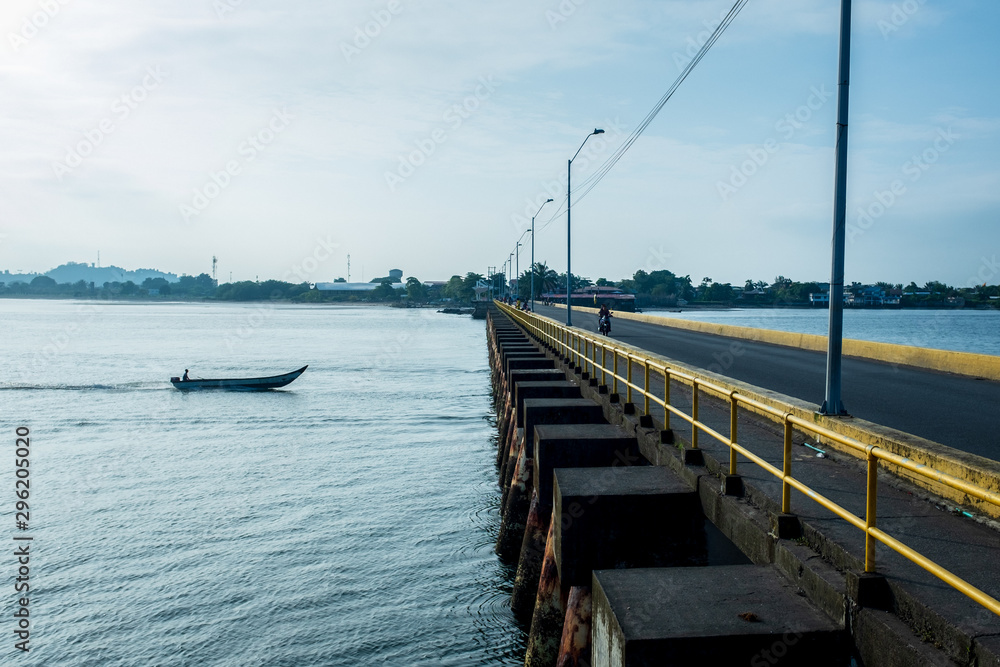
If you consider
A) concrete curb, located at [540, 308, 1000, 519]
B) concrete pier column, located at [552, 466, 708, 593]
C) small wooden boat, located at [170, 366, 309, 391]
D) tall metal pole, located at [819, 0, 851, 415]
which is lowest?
small wooden boat, located at [170, 366, 309, 391]

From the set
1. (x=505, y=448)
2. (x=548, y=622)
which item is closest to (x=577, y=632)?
(x=548, y=622)

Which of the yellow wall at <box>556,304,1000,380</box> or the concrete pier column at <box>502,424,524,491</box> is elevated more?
the yellow wall at <box>556,304,1000,380</box>

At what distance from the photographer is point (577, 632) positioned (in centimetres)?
698

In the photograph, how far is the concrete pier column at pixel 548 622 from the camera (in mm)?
8508

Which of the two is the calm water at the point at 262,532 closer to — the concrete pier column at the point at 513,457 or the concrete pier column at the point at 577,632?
the concrete pier column at the point at 513,457

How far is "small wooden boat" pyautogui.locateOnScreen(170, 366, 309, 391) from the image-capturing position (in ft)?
139

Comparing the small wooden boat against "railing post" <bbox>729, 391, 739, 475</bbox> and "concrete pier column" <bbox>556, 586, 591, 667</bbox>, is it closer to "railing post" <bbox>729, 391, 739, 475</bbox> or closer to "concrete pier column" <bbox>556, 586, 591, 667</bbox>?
"concrete pier column" <bbox>556, 586, 591, 667</bbox>

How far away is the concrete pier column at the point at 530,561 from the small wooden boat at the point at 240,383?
33.0 m

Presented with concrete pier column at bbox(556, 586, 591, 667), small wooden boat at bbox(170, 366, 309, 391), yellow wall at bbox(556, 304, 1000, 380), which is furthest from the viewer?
small wooden boat at bbox(170, 366, 309, 391)

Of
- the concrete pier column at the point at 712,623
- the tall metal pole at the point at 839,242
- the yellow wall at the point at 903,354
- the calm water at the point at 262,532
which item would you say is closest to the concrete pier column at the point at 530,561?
the calm water at the point at 262,532

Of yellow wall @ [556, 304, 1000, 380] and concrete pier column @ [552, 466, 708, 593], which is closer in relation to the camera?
concrete pier column @ [552, 466, 708, 593]

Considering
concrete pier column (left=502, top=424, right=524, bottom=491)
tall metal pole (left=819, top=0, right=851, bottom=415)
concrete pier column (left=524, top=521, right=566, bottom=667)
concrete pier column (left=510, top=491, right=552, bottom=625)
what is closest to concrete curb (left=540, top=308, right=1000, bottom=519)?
tall metal pole (left=819, top=0, right=851, bottom=415)

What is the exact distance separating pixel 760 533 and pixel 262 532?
12928mm

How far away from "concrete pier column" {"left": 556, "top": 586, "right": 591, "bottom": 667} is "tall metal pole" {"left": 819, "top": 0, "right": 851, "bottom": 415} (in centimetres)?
372
